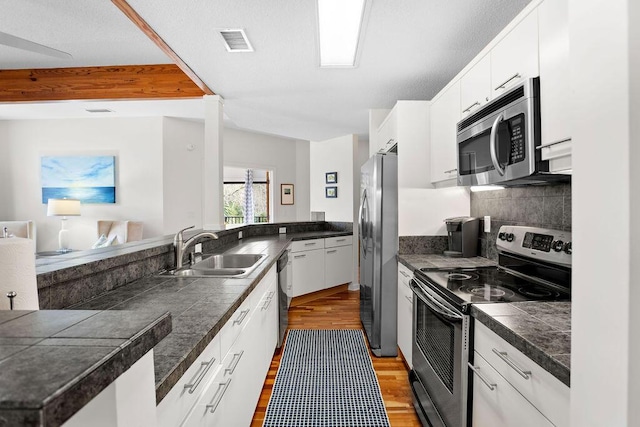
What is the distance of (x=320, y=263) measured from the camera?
176 inches

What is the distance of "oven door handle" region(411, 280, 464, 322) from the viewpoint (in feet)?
4.83

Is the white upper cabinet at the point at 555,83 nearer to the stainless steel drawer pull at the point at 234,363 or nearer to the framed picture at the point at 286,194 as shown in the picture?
the stainless steel drawer pull at the point at 234,363

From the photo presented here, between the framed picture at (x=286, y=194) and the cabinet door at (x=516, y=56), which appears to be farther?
the framed picture at (x=286, y=194)

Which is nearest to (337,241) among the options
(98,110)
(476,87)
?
(476,87)

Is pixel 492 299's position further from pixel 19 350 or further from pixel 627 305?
pixel 19 350

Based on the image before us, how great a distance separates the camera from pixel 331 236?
460 centimetres

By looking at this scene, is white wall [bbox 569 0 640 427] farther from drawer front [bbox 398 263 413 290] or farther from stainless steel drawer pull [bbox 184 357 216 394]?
drawer front [bbox 398 263 413 290]

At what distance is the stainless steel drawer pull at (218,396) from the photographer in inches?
43.8

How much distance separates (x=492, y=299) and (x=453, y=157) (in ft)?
3.79

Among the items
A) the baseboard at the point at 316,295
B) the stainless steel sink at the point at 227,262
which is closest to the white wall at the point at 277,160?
the baseboard at the point at 316,295

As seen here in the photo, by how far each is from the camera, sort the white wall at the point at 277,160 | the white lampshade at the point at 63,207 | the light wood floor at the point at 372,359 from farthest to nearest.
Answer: the white wall at the point at 277,160 → the white lampshade at the point at 63,207 → the light wood floor at the point at 372,359

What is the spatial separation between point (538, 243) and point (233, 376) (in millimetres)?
1564

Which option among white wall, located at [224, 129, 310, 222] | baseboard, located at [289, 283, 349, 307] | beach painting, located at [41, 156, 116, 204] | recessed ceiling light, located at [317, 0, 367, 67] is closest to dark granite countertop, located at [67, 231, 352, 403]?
recessed ceiling light, located at [317, 0, 367, 67]

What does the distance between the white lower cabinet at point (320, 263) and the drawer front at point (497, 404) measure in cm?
278
